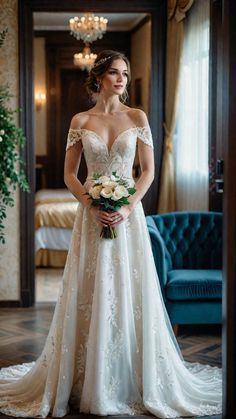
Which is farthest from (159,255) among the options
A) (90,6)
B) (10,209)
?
(90,6)

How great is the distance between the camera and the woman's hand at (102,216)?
12.0 feet

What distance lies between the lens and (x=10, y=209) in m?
6.26

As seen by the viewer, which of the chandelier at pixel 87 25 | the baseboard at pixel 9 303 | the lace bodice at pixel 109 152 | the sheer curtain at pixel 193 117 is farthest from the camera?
the chandelier at pixel 87 25

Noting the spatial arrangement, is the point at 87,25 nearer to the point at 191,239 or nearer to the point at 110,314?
the point at 191,239

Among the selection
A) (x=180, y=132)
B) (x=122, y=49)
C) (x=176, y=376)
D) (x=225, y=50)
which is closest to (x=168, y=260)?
(x=176, y=376)

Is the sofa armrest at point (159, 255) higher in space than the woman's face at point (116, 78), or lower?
lower

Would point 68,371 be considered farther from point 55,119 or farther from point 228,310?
point 55,119

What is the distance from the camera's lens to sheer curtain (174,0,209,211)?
270 inches

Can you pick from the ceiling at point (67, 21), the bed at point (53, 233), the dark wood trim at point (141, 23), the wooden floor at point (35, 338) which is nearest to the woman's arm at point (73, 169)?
the wooden floor at point (35, 338)

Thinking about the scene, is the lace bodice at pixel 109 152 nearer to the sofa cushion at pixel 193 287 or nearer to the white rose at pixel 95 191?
the white rose at pixel 95 191

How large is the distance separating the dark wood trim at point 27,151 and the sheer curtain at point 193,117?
5.44 ft

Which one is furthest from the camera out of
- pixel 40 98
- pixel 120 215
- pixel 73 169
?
pixel 40 98

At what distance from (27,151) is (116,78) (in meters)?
2.66

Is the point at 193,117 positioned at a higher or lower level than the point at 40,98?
lower
